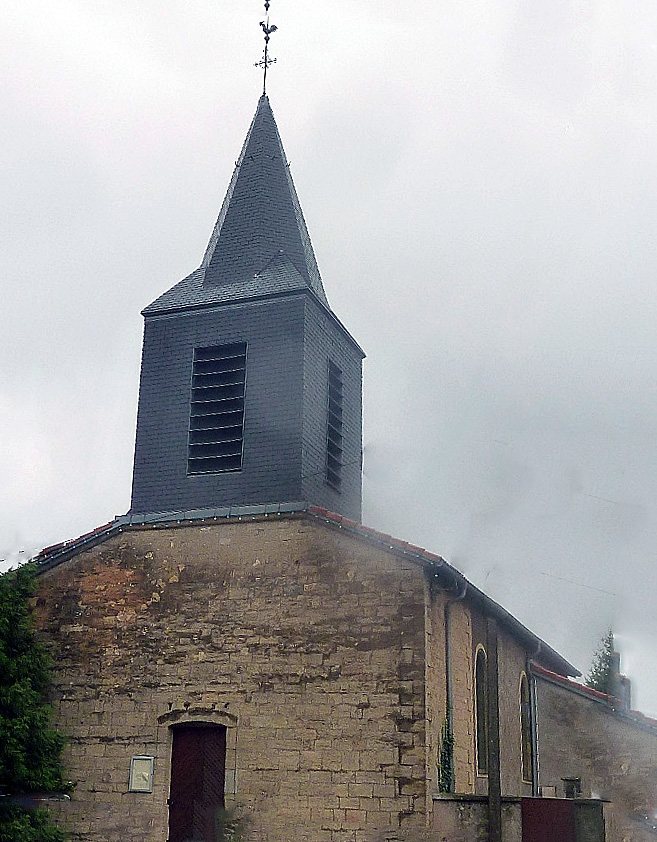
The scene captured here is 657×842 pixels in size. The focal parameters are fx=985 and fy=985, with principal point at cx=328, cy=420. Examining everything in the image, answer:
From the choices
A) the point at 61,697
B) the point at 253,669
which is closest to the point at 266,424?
the point at 253,669

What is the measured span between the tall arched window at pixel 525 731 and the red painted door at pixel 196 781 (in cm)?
776

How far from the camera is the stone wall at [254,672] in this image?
14.4m

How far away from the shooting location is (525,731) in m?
20.9

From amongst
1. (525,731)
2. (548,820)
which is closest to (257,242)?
(525,731)

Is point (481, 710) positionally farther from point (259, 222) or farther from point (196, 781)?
point (259, 222)

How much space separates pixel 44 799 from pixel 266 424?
23.3ft

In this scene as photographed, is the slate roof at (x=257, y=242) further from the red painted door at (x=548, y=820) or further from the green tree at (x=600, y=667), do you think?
the green tree at (x=600, y=667)

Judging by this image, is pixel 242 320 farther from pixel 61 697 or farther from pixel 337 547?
pixel 61 697

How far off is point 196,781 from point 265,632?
2529 mm

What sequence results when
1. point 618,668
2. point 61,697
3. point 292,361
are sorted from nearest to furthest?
point 61,697 < point 292,361 < point 618,668

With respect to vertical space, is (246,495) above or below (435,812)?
above

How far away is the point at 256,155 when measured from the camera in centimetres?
2111

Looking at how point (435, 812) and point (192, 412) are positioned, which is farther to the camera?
point (192, 412)

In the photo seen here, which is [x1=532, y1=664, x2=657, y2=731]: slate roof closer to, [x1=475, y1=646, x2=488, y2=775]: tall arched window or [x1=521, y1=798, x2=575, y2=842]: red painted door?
[x1=475, y1=646, x2=488, y2=775]: tall arched window
